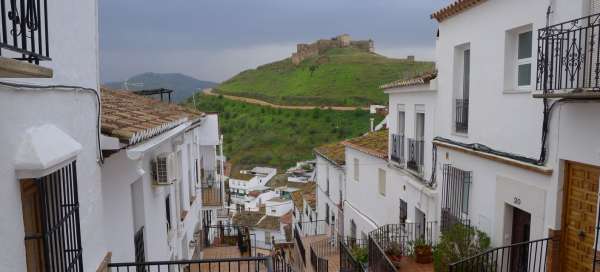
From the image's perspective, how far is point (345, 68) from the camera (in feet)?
264

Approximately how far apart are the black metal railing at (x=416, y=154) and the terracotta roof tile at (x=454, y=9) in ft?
11.4

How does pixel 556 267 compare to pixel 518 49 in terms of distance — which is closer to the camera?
pixel 556 267

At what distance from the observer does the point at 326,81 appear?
7744cm

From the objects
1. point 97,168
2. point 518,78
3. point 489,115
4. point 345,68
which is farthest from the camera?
point 345,68

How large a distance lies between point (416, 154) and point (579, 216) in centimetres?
600

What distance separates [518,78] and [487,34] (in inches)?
47.3

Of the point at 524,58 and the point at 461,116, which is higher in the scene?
the point at 524,58

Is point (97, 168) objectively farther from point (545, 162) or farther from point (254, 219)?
point (254, 219)

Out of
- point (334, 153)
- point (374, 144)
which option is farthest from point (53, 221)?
point (334, 153)

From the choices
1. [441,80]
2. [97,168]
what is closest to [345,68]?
[441,80]

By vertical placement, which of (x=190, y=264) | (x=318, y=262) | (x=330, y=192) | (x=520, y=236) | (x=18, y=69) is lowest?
(x=318, y=262)

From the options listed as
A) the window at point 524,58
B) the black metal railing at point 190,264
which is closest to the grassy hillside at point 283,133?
the black metal railing at point 190,264

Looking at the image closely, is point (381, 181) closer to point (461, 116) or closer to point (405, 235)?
point (405, 235)

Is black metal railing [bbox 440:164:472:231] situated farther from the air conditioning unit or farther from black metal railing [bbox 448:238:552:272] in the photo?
the air conditioning unit
